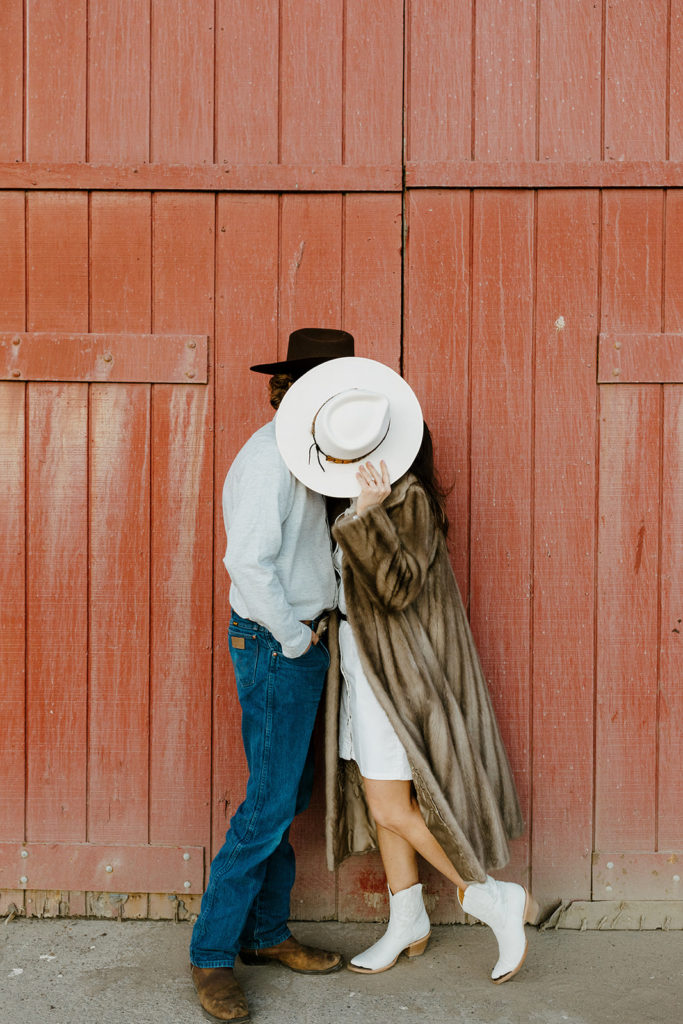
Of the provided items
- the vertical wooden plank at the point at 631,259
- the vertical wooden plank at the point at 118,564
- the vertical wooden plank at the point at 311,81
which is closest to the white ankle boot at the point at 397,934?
the vertical wooden plank at the point at 118,564

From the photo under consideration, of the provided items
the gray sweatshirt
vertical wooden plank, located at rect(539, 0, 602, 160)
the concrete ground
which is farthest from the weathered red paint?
the gray sweatshirt

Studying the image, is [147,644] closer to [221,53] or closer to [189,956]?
[189,956]

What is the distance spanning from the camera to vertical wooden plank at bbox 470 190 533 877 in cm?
310

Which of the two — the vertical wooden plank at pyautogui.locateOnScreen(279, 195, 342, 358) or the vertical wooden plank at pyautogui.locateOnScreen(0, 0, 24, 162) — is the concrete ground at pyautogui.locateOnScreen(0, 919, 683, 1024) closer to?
the vertical wooden plank at pyautogui.locateOnScreen(279, 195, 342, 358)

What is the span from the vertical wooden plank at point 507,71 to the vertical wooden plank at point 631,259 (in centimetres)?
34

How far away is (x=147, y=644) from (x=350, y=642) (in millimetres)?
782

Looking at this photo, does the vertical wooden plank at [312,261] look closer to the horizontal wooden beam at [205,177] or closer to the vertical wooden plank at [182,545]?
the horizontal wooden beam at [205,177]

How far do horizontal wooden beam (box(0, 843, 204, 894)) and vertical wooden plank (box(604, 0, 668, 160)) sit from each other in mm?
2844

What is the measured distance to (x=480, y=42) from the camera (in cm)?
306

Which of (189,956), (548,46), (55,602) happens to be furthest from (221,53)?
(189,956)

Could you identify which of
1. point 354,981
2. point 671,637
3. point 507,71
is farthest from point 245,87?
point 354,981

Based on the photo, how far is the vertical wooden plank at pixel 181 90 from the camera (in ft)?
10.1

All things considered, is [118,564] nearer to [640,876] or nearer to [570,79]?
[640,876]

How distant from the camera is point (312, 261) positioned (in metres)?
3.09
